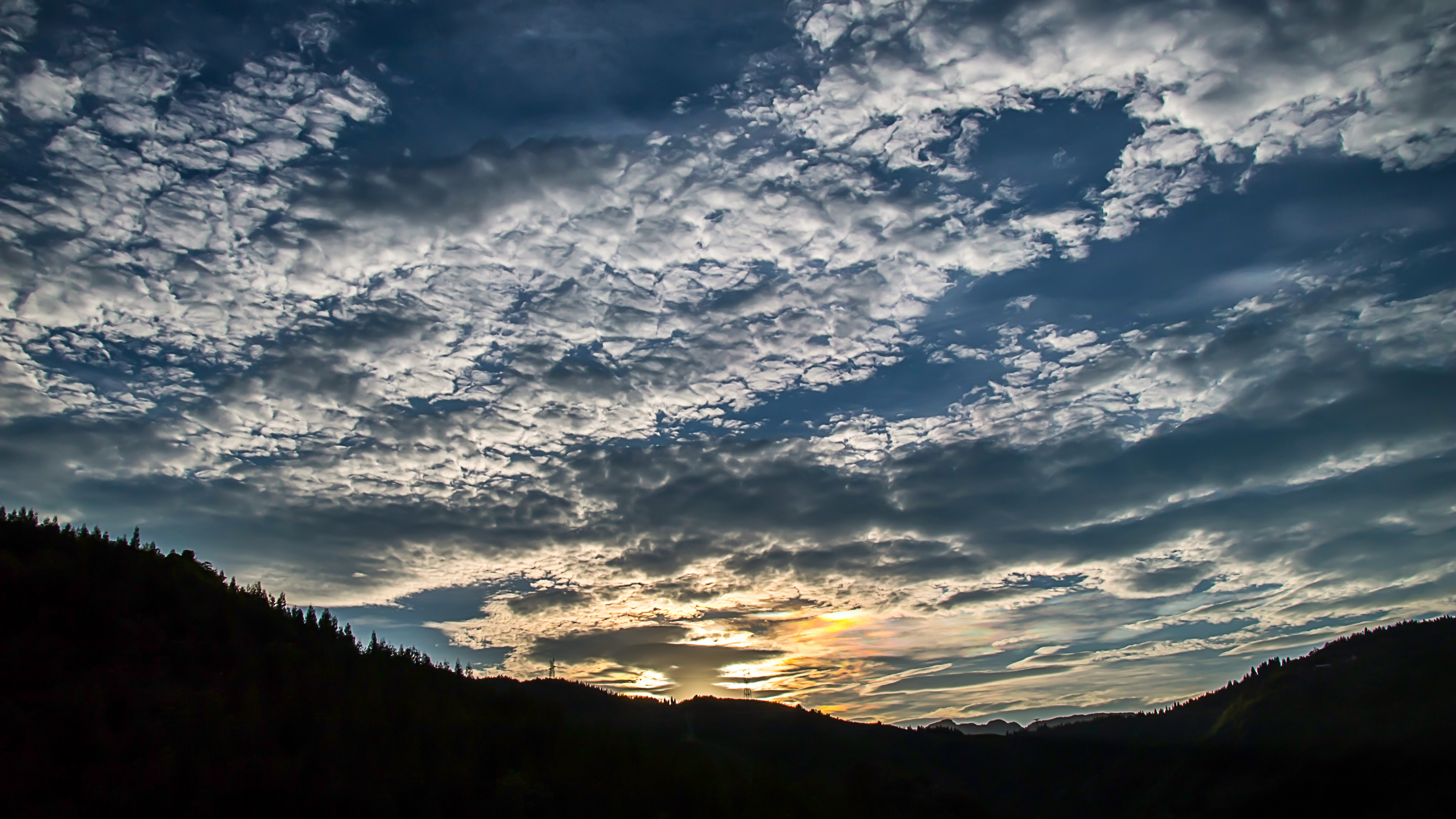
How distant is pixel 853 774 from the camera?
107 feet

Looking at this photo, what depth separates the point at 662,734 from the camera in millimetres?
35531

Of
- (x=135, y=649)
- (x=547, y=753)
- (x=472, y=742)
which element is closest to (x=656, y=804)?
(x=547, y=753)

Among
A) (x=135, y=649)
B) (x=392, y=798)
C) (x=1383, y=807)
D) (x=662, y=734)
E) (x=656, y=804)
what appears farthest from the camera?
(x=1383, y=807)

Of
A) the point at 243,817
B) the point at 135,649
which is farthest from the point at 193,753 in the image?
the point at 135,649

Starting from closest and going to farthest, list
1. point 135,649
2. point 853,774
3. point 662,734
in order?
point 135,649
point 853,774
point 662,734

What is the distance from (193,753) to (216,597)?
1112cm

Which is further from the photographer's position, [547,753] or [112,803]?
[547,753]

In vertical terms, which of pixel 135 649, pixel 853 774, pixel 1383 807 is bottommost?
pixel 1383 807

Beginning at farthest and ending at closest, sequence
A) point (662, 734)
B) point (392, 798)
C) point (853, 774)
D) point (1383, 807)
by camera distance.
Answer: point (1383, 807)
point (662, 734)
point (853, 774)
point (392, 798)

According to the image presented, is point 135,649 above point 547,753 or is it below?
above

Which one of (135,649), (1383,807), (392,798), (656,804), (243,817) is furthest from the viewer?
(1383,807)

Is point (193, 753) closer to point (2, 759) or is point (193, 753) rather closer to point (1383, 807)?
point (2, 759)

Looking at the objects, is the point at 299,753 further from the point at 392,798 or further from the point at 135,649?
the point at 135,649

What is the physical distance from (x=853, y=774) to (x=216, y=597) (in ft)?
80.0
